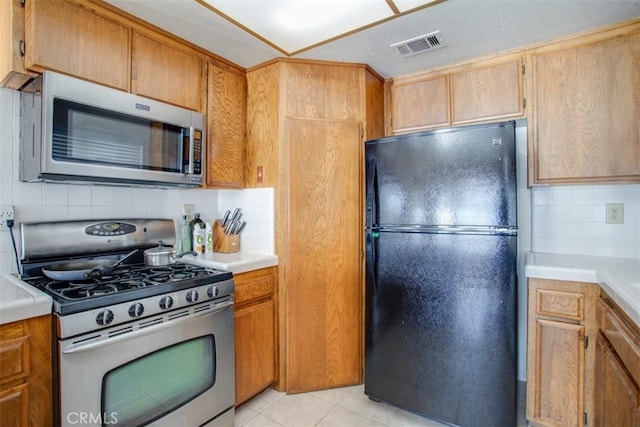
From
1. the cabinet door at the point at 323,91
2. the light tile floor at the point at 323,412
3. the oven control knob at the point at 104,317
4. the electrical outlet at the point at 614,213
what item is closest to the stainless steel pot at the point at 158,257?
the oven control knob at the point at 104,317

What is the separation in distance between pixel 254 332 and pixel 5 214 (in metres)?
1.40

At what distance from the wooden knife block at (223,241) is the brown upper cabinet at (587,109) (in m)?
1.95

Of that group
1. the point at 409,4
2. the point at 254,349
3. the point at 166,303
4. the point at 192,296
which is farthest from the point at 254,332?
the point at 409,4

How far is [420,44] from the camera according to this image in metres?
1.93

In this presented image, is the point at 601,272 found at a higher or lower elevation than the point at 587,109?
lower

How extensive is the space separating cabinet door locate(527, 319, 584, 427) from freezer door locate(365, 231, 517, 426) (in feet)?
0.72

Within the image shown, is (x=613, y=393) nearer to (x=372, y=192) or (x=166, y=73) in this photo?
(x=372, y=192)

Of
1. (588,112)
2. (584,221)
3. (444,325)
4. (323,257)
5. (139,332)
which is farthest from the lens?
(323,257)

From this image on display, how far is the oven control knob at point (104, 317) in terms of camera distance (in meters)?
1.23

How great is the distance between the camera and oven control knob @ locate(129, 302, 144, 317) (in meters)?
1.32

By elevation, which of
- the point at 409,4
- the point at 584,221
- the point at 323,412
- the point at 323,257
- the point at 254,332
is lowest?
the point at 323,412

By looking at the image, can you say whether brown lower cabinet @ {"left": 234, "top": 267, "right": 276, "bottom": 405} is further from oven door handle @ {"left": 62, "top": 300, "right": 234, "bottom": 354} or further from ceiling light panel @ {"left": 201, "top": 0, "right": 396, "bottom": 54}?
ceiling light panel @ {"left": 201, "top": 0, "right": 396, "bottom": 54}

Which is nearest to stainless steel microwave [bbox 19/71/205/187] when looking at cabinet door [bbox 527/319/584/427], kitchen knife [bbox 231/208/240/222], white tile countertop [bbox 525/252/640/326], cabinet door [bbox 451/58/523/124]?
kitchen knife [bbox 231/208/240/222]

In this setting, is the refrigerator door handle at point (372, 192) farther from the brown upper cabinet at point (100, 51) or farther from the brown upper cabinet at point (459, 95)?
the brown upper cabinet at point (100, 51)
